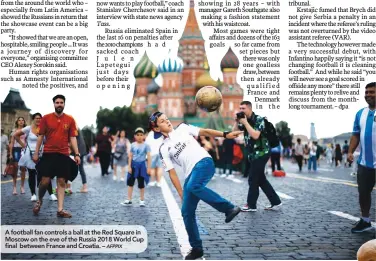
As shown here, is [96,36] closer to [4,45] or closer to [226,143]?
[4,45]

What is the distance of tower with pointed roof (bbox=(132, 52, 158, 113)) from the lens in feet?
312

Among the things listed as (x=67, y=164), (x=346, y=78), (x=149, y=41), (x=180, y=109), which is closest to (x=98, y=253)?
(x=67, y=164)

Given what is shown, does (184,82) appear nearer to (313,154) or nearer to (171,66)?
(171,66)

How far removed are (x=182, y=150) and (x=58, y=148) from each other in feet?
9.89

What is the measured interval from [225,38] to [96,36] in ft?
5.62

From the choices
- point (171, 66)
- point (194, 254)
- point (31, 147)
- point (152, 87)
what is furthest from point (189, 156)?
point (152, 87)

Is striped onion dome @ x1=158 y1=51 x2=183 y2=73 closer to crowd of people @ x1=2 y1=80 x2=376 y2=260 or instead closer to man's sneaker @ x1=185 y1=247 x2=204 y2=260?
crowd of people @ x1=2 y1=80 x2=376 y2=260

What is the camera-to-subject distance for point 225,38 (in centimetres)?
766

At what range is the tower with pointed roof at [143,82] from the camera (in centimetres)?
9506

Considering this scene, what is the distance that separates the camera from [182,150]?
538cm

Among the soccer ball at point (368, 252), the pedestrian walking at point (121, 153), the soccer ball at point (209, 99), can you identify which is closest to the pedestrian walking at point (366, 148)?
the soccer ball at point (209, 99)

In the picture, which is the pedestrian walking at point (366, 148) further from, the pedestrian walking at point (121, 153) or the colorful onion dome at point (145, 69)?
the colorful onion dome at point (145, 69)

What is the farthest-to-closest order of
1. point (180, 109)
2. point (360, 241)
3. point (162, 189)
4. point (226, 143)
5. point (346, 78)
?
point (180, 109) < point (226, 143) < point (162, 189) < point (346, 78) < point (360, 241)

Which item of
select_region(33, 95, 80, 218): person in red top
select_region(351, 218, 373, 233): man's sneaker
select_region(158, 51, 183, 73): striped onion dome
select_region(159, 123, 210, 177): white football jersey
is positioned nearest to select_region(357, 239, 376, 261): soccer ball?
select_region(159, 123, 210, 177): white football jersey
